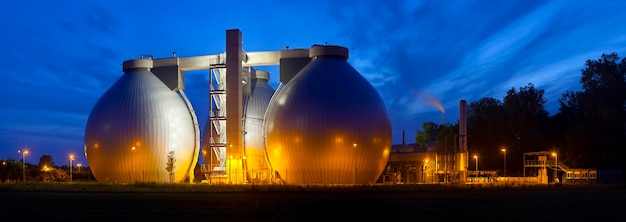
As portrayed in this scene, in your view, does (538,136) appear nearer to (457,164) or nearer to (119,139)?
(457,164)

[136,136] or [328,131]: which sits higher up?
[328,131]

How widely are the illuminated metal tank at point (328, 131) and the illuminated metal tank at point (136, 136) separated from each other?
11.3 meters

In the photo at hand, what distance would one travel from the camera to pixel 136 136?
64.0m

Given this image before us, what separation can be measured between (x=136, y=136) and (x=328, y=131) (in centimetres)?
2063

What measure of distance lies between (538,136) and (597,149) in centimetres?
1696

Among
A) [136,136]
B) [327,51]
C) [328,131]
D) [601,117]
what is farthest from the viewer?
[601,117]

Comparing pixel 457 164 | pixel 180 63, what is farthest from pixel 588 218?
pixel 180 63

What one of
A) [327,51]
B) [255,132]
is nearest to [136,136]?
[255,132]

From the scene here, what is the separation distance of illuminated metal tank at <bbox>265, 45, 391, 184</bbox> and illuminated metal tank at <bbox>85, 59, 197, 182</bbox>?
11.3m

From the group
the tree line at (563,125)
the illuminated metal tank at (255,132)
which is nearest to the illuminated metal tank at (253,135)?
the illuminated metal tank at (255,132)

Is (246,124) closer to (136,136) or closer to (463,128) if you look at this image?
(136,136)

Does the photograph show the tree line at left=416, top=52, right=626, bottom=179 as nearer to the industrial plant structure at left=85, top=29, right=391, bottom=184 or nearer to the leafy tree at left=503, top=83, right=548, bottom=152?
the leafy tree at left=503, top=83, right=548, bottom=152

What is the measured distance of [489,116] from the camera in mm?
94312

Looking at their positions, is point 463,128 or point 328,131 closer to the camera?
point 328,131
